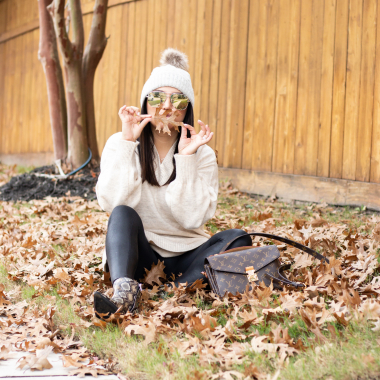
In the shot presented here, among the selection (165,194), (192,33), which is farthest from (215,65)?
(165,194)

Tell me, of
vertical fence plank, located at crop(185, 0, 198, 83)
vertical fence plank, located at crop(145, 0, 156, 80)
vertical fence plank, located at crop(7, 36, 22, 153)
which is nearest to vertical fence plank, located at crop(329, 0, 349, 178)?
vertical fence plank, located at crop(185, 0, 198, 83)

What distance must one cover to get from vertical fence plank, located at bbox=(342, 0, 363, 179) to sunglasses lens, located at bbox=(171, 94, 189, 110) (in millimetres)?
2787

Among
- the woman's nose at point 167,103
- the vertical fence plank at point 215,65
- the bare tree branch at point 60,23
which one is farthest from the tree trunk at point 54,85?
the woman's nose at point 167,103

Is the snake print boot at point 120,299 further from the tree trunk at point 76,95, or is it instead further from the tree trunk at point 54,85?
the tree trunk at point 54,85

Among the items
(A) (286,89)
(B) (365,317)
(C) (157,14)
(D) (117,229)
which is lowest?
(B) (365,317)

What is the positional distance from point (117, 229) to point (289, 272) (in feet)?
3.84

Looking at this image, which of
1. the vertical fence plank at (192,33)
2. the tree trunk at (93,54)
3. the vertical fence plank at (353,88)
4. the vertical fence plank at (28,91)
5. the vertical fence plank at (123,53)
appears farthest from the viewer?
the vertical fence plank at (28,91)

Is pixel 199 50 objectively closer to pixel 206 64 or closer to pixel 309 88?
pixel 206 64

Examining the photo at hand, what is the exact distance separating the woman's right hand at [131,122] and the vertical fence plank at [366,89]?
295 cm

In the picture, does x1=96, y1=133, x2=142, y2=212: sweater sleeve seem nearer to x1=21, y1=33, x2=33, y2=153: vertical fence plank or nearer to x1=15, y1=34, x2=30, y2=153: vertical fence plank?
x1=21, y1=33, x2=33, y2=153: vertical fence plank

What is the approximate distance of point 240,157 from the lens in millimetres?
6492

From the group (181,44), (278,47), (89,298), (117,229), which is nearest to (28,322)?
(89,298)

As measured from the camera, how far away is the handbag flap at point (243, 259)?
258 centimetres

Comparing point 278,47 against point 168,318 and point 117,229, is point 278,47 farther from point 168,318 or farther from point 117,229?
point 168,318
